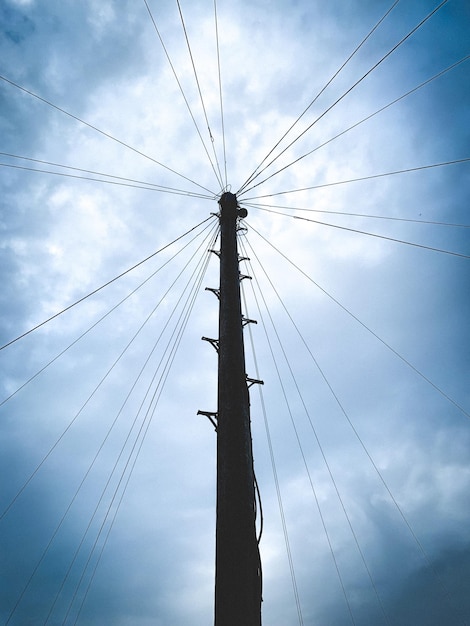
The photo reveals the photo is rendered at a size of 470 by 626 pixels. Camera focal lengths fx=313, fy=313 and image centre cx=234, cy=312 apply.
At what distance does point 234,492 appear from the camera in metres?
3.82

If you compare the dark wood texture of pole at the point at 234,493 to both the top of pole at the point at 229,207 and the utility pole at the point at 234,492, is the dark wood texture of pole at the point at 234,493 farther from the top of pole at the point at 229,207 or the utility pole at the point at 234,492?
the top of pole at the point at 229,207

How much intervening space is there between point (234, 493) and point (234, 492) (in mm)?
11

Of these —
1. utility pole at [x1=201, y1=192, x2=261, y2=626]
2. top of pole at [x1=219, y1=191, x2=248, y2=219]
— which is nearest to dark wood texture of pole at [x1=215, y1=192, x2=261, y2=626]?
utility pole at [x1=201, y1=192, x2=261, y2=626]

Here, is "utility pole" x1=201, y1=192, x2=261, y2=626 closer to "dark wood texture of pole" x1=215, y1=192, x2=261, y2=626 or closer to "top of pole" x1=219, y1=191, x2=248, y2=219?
"dark wood texture of pole" x1=215, y1=192, x2=261, y2=626

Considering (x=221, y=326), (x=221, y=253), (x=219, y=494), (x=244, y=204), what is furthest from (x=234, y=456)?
(x=244, y=204)

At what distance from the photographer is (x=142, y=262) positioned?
9.10 meters

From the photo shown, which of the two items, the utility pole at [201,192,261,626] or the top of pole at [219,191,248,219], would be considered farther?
the top of pole at [219,191,248,219]

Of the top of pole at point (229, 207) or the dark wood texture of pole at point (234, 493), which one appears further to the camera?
the top of pole at point (229, 207)

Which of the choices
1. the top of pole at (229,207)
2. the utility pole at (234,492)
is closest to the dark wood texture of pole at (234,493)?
the utility pole at (234,492)

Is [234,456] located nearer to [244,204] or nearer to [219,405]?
[219,405]

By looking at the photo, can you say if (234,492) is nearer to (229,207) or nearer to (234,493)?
(234,493)

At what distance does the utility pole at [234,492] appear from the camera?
327 cm

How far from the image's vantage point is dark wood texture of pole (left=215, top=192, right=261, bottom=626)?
129 inches

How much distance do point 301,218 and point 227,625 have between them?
9.08 meters
